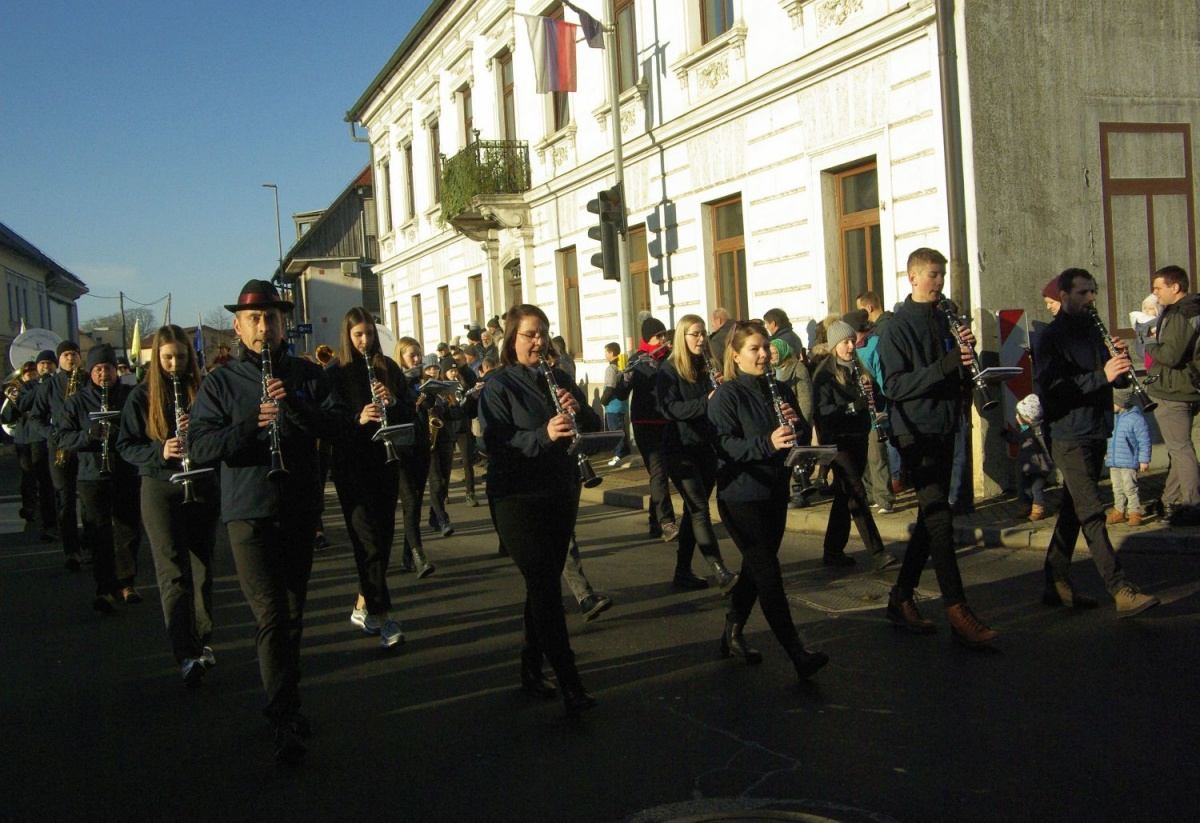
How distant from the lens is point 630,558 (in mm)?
9820

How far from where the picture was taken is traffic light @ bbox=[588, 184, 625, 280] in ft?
54.3

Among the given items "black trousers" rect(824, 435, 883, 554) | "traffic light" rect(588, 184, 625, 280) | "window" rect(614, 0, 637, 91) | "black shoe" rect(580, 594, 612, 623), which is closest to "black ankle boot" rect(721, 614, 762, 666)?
"black shoe" rect(580, 594, 612, 623)

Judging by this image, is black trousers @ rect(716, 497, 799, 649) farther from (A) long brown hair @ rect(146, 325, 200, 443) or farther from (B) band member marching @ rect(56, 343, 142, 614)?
(B) band member marching @ rect(56, 343, 142, 614)

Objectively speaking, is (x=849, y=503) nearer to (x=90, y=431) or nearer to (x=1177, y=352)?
(x=1177, y=352)

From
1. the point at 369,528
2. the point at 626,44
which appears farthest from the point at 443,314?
the point at 369,528

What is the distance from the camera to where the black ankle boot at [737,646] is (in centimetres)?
603

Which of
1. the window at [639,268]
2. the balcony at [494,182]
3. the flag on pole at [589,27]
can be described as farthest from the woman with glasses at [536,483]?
the balcony at [494,182]

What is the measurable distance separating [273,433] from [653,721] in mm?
2156

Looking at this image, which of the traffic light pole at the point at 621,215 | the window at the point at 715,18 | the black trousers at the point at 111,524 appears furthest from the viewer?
the traffic light pole at the point at 621,215

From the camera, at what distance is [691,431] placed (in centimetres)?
798

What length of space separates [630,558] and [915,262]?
440 cm

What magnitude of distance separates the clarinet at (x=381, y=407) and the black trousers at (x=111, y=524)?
7.84ft

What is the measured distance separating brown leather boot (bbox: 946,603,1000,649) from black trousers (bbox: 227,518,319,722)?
3.41 m

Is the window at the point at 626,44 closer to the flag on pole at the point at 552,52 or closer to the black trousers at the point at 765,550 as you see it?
the flag on pole at the point at 552,52
